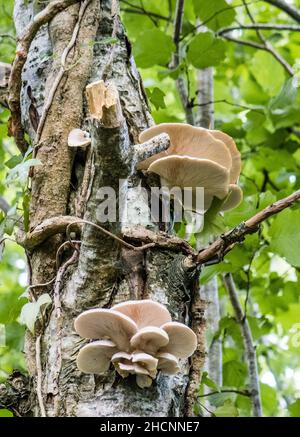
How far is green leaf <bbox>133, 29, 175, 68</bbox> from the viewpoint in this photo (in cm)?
305

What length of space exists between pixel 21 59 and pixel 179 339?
4.34 ft

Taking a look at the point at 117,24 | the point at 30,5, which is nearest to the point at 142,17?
the point at 30,5

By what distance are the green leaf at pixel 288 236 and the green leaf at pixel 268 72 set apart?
5.79ft

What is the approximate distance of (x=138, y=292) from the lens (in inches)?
64.0

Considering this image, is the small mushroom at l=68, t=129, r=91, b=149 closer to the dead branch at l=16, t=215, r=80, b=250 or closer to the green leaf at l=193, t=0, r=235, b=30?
the dead branch at l=16, t=215, r=80, b=250

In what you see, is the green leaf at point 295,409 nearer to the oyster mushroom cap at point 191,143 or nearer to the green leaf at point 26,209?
the oyster mushroom cap at point 191,143

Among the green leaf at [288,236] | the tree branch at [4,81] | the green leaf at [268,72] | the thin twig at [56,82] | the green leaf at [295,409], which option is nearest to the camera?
the thin twig at [56,82]

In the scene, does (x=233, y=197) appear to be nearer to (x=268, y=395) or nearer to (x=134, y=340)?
(x=134, y=340)

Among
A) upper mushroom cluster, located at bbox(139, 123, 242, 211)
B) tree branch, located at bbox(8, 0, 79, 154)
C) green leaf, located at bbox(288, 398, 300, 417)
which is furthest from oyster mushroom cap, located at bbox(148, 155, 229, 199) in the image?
green leaf, located at bbox(288, 398, 300, 417)

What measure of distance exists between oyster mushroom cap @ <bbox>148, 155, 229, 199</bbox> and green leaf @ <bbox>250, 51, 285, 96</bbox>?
243 centimetres

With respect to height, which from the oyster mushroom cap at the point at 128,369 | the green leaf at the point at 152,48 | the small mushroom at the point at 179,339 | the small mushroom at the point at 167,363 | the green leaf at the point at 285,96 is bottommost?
the oyster mushroom cap at the point at 128,369

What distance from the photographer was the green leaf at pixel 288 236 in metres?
2.48

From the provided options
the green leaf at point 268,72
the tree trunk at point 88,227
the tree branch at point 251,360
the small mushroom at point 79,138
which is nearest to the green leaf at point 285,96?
the green leaf at point 268,72

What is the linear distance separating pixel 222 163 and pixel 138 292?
489mm
